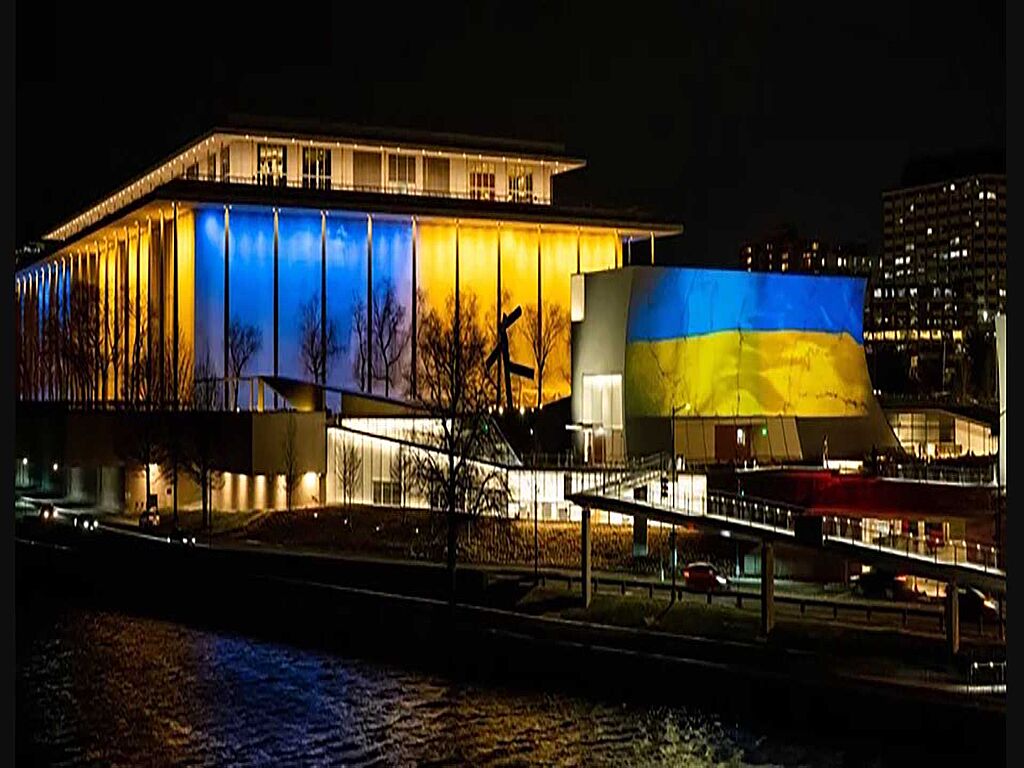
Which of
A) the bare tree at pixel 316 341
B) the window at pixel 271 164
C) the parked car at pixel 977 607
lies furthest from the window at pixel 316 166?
the parked car at pixel 977 607

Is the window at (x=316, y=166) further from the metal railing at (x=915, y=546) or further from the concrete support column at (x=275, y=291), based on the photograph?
the metal railing at (x=915, y=546)

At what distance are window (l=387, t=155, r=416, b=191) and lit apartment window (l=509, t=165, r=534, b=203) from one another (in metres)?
4.61

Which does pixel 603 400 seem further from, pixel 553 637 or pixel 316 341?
pixel 553 637

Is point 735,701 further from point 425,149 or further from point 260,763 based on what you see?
point 425,149

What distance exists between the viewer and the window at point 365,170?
57.5m

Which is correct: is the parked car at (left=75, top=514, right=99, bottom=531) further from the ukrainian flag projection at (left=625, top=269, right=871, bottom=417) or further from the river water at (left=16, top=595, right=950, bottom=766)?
the ukrainian flag projection at (left=625, top=269, right=871, bottom=417)

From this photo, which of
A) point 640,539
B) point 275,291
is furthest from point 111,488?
point 640,539

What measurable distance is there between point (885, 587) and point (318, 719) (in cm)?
1091

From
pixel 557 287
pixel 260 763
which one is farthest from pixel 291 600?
pixel 557 287

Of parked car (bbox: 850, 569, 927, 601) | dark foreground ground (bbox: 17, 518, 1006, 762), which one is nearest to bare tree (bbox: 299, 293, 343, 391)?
dark foreground ground (bbox: 17, 518, 1006, 762)

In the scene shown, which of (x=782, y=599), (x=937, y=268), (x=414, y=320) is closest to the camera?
(x=782, y=599)

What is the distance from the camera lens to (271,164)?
5659cm

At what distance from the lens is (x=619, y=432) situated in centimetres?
4419

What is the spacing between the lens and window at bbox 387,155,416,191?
58.2 meters
